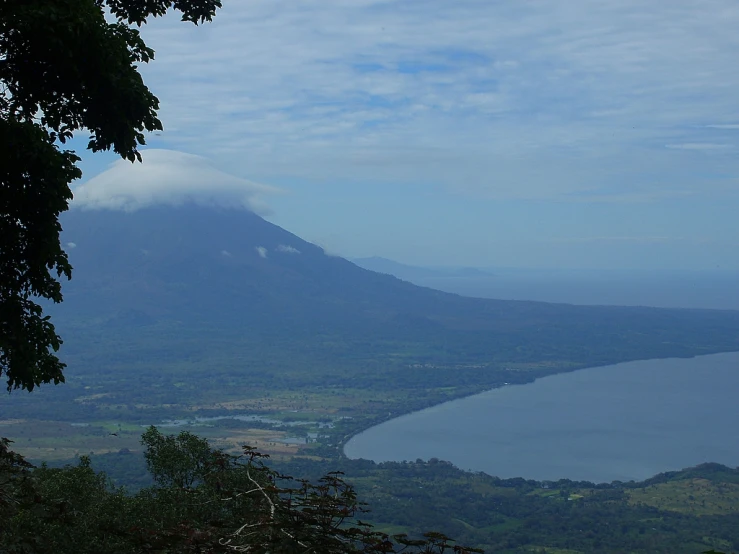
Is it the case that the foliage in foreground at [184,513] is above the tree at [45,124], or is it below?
below

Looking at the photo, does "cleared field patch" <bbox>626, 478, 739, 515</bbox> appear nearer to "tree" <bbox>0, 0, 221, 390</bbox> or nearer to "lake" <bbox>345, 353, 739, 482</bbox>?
"lake" <bbox>345, 353, 739, 482</bbox>

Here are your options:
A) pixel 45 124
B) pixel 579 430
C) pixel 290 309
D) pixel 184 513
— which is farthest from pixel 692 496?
pixel 290 309

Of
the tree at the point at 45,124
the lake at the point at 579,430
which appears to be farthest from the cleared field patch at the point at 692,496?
the tree at the point at 45,124

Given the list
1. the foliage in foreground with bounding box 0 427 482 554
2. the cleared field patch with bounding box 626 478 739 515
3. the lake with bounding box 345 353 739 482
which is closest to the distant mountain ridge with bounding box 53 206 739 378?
the lake with bounding box 345 353 739 482

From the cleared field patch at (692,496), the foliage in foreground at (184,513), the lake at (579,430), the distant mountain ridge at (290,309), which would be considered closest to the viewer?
the foliage in foreground at (184,513)

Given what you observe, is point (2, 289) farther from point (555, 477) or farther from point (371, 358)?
point (371, 358)

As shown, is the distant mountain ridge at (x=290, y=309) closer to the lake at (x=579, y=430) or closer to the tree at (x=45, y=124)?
the lake at (x=579, y=430)

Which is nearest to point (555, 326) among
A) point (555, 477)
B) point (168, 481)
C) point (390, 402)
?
point (390, 402)
